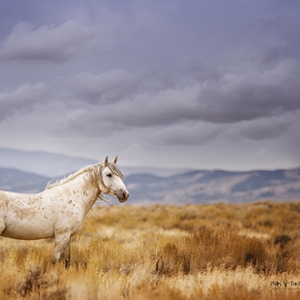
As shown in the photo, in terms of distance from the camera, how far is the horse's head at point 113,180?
7574 millimetres

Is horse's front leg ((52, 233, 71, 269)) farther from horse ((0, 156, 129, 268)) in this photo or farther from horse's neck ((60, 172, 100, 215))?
horse's neck ((60, 172, 100, 215))

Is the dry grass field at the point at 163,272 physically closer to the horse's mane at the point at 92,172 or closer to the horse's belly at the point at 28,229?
the horse's belly at the point at 28,229

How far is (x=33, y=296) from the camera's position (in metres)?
5.44

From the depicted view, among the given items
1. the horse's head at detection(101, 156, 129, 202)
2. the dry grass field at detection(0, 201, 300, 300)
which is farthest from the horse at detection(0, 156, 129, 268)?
the dry grass field at detection(0, 201, 300, 300)

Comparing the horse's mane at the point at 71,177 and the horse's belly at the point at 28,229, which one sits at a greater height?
the horse's mane at the point at 71,177

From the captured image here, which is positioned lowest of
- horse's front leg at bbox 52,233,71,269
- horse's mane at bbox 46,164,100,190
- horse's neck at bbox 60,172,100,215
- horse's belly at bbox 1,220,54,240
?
horse's front leg at bbox 52,233,71,269

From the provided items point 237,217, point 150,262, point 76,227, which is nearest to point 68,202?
point 76,227

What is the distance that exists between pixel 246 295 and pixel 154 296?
1240 millimetres

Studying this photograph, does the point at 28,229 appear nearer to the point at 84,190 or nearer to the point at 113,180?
the point at 84,190

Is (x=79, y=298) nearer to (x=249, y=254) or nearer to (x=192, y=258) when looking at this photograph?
(x=192, y=258)

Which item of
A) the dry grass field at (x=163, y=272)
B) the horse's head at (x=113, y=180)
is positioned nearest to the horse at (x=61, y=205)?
the horse's head at (x=113, y=180)

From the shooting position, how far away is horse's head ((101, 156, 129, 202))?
7.57 m

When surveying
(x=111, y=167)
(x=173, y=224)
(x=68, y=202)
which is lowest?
(x=173, y=224)

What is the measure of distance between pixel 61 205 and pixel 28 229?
0.70 m
